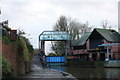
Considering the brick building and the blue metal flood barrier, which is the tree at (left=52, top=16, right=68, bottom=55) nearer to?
the brick building

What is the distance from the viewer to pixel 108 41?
53.1 meters

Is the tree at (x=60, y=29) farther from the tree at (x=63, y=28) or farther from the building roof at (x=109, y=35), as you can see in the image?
the building roof at (x=109, y=35)

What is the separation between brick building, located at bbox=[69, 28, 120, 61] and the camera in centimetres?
5047

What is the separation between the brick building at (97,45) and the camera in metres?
50.5

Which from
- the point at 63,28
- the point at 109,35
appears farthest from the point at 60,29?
the point at 109,35

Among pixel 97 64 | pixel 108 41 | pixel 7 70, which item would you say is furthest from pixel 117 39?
pixel 7 70

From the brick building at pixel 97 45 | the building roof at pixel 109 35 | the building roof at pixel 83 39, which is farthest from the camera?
the building roof at pixel 83 39

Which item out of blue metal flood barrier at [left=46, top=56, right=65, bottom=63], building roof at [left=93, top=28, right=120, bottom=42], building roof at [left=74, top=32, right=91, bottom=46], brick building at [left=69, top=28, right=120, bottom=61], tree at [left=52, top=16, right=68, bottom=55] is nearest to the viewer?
brick building at [left=69, top=28, right=120, bottom=61]

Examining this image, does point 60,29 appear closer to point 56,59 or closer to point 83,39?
point 83,39

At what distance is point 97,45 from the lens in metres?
57.4

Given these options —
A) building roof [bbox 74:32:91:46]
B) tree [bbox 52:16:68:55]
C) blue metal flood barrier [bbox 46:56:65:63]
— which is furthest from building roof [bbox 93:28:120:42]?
tree [bbox 52:16:68:55]

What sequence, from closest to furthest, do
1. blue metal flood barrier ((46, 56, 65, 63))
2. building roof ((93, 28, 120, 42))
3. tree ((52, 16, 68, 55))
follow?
building roof ((93, 28, 120, 42)) < blue metal flood barrier ((46, 56, 65, 63)) < tree ((52, 16, 68, 55))

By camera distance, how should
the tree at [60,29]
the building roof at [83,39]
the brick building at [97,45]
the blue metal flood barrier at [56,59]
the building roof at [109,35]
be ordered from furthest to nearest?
the tree at [60,29]
the building roof at [83,39]
the blue metal flood barrier at [56,59]
the building roof at [109,35]
the brick building at [97,45]

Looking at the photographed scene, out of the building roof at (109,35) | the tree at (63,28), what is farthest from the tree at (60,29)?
the building roof at (109,35)
